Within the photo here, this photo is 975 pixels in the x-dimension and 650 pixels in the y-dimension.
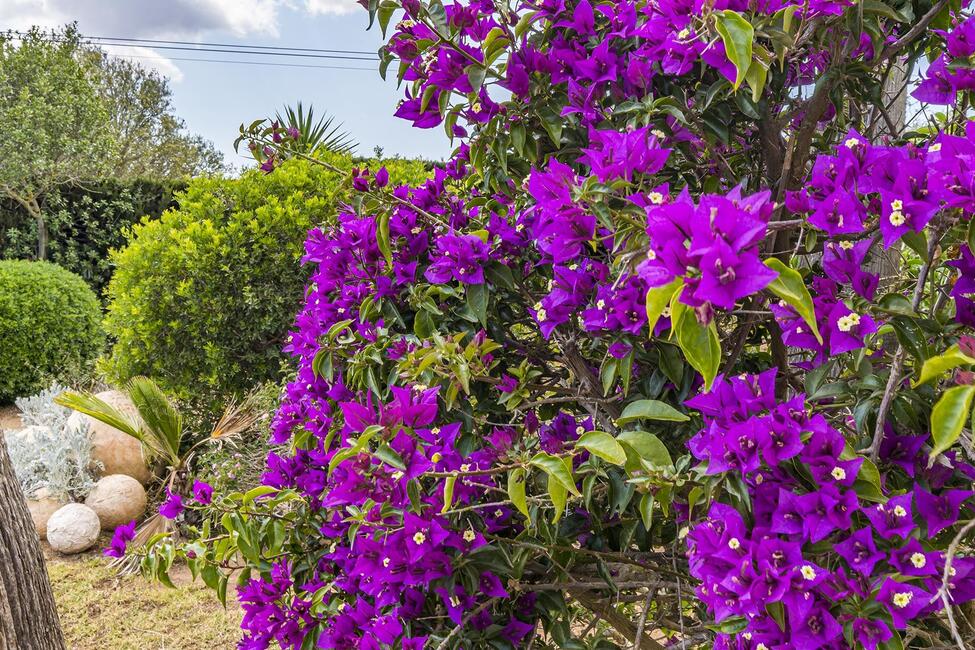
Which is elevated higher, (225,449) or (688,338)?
(688,338)

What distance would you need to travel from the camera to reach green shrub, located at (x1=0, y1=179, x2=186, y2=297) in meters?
10.1

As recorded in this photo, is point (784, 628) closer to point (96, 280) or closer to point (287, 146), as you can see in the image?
point (287, 146)

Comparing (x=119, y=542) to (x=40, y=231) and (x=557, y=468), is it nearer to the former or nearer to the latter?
(x=557, y=468)

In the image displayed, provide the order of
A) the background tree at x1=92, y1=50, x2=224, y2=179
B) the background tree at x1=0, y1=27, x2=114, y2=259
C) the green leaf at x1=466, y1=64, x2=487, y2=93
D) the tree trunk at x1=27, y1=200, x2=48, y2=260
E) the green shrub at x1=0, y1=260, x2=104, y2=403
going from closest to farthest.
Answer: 1. the green leaf at x1=466, y1=64, x2=487, y2=93
2. the green shrub at x1=0, y1=260, x2=104, y2=403
3. the tree trunk at x1=27, y1=200, x2=48, y2=260
4. the background tree at x1=0, y1=27, x2=114, y2=259
5. the background tree at x1=92, y1=50, x2=224, y2=179

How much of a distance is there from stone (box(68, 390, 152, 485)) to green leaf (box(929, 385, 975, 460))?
16.0 ft

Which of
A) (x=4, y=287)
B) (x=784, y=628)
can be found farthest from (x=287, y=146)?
(x=4, y=287)

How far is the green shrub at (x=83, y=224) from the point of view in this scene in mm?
10102

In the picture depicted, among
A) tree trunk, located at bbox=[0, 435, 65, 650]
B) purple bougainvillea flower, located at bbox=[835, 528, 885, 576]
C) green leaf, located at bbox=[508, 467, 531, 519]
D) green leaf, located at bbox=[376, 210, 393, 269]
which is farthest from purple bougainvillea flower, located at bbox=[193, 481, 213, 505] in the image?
purple bougainvillea flower, located at bbox=[835, 528, 885, 576]

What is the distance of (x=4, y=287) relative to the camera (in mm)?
6930

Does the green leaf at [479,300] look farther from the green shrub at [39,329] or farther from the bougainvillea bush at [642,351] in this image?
the green shrub at [39,329]

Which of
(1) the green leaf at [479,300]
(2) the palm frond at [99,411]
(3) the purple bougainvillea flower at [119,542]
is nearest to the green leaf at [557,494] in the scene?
(1) the green leaf at [479,300]

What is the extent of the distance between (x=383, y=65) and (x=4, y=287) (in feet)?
22.6

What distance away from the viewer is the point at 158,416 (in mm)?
4379

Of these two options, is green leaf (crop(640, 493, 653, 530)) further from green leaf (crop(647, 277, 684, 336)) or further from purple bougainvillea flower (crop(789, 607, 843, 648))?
green leaf (crop(647, 277, 684, 336))
